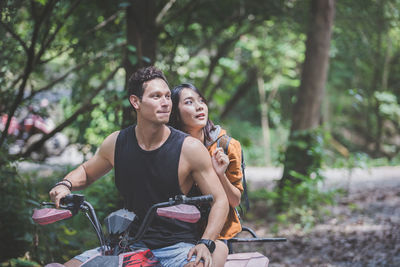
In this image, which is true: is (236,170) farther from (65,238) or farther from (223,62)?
(223,62)

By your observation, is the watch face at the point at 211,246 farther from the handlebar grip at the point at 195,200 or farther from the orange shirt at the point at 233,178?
the orange shirt at the point at 233,178

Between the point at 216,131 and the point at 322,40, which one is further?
the point at 322,40

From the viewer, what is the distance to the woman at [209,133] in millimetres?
2508

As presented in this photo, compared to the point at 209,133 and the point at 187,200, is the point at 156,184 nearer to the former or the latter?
the point at 187,200

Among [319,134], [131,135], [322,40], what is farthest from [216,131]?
[322,40]

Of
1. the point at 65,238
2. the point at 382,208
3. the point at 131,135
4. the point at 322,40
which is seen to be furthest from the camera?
the point at 322,40

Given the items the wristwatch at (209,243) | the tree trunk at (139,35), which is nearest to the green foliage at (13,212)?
the tree trunk at (139,35)

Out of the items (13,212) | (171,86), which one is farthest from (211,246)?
(13,212)

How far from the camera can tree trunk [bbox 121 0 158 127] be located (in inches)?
179

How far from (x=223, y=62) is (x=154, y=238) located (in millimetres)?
9277

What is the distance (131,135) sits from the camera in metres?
2.42

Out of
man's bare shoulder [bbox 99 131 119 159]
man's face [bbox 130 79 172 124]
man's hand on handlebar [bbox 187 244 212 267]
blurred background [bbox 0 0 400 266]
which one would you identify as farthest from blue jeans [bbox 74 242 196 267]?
blurred background [bbox 0 0 400 266]

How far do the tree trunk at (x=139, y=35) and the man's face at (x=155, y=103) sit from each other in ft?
7.29

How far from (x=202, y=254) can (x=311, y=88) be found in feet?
20.7
